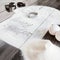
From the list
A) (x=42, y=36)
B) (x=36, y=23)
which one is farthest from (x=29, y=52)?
(x=36, y=23)

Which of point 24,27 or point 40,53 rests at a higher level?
point 40,53

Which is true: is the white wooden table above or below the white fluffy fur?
below

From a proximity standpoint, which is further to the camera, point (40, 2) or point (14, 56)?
point (40, 2)

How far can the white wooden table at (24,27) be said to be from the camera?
0.71 meters

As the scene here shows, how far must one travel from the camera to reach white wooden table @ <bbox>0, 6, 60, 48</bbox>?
71 centimetres

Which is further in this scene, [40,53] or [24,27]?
[24,27]

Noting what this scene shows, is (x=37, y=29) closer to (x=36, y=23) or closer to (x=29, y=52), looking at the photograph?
(x=36, y=23)

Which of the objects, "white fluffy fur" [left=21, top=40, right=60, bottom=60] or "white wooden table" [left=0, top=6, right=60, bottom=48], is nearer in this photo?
"white fluffy fur" [left=21, top=40, right=60, bottom=60]

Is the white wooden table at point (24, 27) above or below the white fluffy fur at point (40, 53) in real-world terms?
below

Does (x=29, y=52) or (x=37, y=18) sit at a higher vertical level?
(x=29, y=52)

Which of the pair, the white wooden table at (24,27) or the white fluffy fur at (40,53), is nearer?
the white fluffy fur at (40,53)

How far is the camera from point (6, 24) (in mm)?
908

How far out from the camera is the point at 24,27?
84cm

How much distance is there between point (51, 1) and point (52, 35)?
7.60 feet
